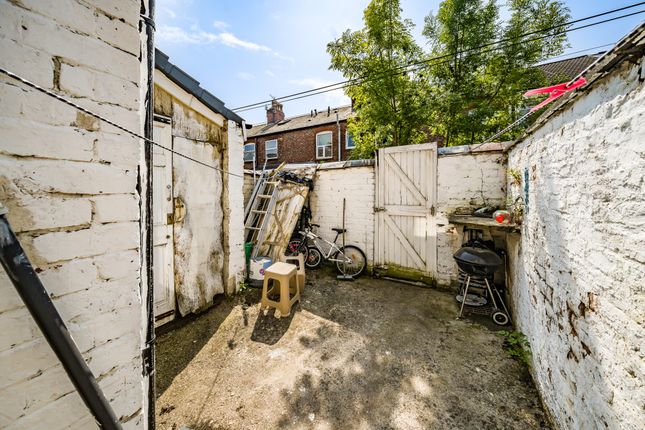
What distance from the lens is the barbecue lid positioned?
3.73 metres

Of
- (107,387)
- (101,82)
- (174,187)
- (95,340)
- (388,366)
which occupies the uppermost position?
(101,82)

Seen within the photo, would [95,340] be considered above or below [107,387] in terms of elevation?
above

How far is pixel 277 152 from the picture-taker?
1595 centimetres

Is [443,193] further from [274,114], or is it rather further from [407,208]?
[274,114]

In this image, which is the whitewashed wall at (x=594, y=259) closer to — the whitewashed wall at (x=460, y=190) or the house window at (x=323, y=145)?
the whitewashed wall at (x=460, y=190)

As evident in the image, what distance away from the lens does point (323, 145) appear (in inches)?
572

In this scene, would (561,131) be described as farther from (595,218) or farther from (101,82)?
(101,82)

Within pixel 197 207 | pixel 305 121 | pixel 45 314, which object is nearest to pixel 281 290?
pixel 197 207

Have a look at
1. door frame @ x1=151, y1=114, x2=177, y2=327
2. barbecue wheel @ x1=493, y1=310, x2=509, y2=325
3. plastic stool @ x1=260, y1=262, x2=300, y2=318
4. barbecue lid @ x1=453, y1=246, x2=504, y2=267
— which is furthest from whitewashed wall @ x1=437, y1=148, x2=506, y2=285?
door frame @ x1=151, y1=114, x2=177, y2=327

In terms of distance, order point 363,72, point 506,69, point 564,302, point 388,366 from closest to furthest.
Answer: point 564,302
point 388,366
point 506,69
point 363,72

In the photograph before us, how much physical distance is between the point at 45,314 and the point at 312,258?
5925mm

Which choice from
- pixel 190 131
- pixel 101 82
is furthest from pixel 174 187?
pixel 101 82

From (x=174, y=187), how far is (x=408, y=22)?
8175 mm

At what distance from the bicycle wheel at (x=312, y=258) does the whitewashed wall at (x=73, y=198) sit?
5.30 meters
